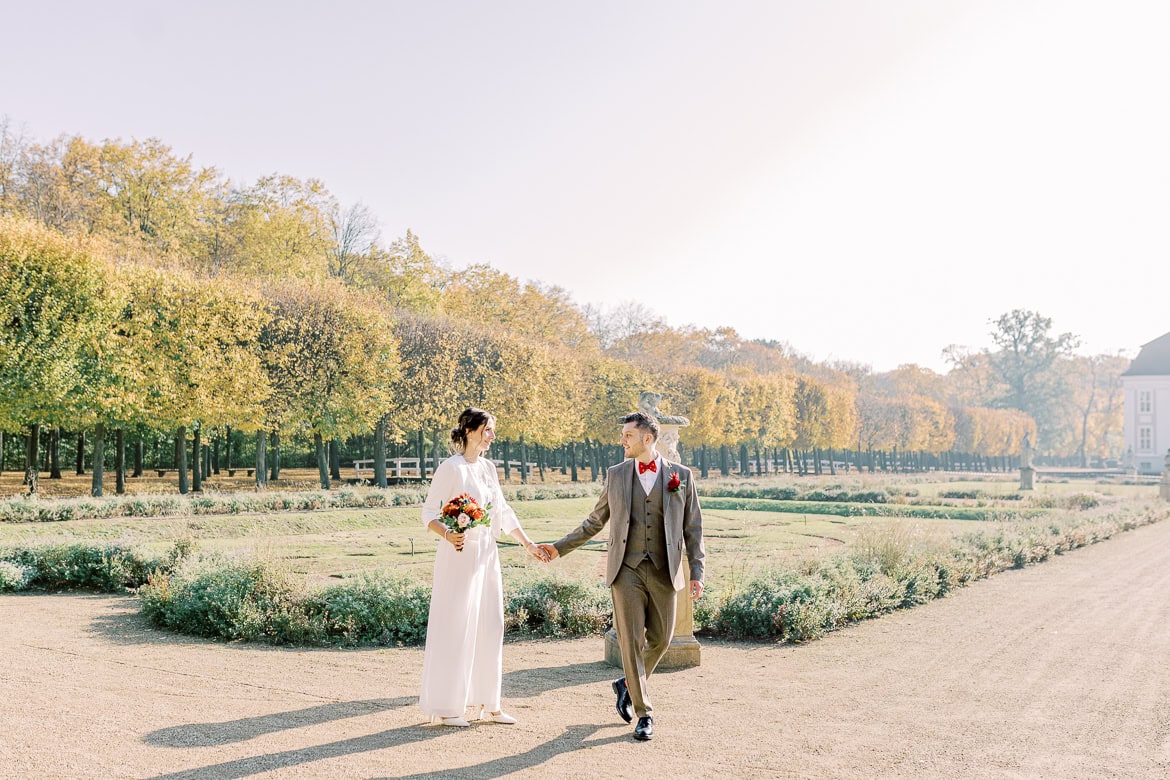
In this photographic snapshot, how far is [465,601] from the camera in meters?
5.85

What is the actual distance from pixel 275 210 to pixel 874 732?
43806mm

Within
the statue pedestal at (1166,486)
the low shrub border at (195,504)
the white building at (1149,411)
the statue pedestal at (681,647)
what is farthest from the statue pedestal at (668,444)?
the white building at (1149,411)

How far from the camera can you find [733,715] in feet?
A: 20.6

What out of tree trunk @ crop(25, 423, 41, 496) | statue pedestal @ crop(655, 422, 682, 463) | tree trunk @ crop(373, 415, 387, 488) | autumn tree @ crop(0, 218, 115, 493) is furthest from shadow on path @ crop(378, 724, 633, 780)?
tree trunk @ crop(373, 415, 387, 488)

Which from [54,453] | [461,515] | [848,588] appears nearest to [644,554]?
[461,515]

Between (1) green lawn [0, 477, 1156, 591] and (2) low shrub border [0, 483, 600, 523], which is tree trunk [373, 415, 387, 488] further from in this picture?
A: (1) green lawn [0, 477, 1156, 591]

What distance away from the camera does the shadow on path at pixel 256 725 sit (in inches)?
213

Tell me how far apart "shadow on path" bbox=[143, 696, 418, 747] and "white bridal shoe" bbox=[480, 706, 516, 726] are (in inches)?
27.2

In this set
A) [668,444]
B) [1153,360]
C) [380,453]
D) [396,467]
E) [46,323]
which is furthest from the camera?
[1153,360]

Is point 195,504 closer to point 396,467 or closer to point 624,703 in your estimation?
point 396,467

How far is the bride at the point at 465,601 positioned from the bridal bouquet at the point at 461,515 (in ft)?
0.13

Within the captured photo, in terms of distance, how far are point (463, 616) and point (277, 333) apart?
2686 centimetres

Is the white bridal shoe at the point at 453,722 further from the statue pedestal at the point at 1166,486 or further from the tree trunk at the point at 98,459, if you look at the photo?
the statue pedestal at the point at 1166,486

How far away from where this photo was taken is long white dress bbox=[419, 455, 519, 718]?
579cm
